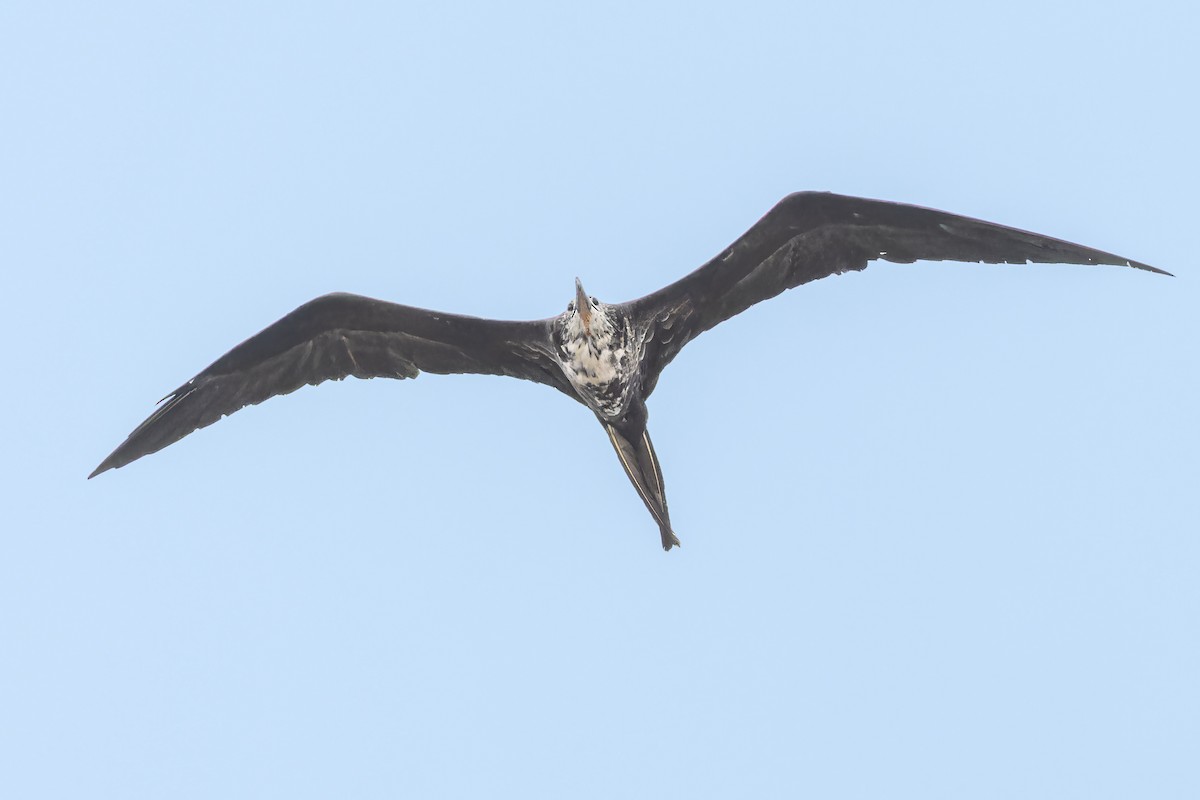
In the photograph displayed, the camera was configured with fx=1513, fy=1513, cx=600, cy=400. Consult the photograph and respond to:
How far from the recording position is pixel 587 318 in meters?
13.8

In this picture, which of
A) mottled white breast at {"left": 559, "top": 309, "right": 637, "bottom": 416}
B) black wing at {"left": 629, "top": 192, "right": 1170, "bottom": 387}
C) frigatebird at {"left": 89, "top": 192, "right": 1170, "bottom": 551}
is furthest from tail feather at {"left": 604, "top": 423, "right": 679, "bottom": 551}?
black wing at {"left": 629, "top": 192, "right": 1170, "bottom": 387}

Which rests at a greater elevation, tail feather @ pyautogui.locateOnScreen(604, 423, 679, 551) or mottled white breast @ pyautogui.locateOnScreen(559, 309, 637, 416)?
mottled white breast @ pyautogui.locateOnScreen(559, 309, 637, 416)

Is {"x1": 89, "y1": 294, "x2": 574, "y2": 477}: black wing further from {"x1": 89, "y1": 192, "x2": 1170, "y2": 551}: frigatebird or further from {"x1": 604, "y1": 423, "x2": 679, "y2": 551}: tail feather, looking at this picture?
{"x1": 604, "y1": 423, "x2": 679, "y2": 551}: tail feather

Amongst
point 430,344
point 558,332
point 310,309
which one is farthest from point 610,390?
point 310,309

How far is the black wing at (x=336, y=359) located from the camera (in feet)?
47.9

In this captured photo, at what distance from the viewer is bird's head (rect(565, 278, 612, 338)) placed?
13.8m

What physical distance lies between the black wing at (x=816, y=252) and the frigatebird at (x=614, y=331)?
0.04 feet

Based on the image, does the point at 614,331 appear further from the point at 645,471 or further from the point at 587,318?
the point at 645,471

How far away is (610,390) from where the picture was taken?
46.1 ft

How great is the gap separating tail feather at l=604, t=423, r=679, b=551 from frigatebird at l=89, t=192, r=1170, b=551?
0.5 inches

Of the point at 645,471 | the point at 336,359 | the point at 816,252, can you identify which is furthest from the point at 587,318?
the point at 336,359

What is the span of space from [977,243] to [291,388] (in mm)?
6674

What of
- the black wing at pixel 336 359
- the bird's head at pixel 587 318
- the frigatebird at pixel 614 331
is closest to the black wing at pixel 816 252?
the frigatebird at pixel 614 331

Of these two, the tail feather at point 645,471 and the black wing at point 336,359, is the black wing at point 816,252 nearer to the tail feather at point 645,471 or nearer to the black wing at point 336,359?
the tail feather at point 645,471
